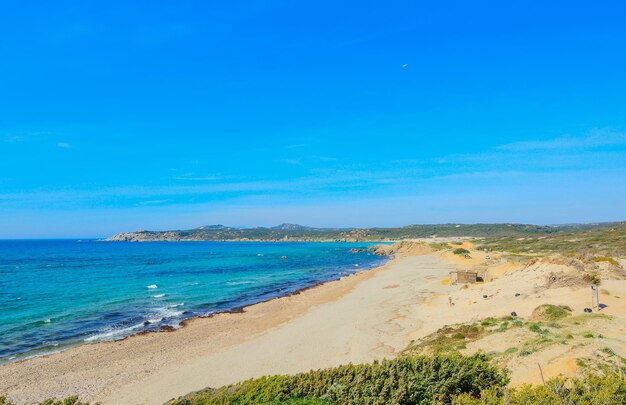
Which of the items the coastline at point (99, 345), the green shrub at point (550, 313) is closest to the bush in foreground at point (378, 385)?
the coastline at point (99, 345)

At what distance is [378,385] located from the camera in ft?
26.6

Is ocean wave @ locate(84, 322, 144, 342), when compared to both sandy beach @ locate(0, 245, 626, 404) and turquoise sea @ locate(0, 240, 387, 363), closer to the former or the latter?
turquoise sea @ locate(0, 240, 387, 363)

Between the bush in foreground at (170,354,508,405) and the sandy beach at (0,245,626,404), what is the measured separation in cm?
336

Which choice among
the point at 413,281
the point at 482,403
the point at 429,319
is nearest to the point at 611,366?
the point at 482,403

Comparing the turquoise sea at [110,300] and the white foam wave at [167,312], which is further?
the white foam wave at [167,312]

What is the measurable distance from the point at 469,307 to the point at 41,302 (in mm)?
38199

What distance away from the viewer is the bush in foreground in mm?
8008

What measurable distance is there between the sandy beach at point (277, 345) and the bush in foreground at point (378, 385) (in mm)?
3358

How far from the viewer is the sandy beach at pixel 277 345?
51.1 feet

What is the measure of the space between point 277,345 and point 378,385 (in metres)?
14.0

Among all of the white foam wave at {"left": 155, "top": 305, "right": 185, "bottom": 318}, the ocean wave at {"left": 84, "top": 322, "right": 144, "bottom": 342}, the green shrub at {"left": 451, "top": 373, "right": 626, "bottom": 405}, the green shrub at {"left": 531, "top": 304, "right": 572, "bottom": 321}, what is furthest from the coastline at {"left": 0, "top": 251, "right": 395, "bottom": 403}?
the green shrub at {"left": 531, "top": 304, "right": 572, "bottom": 321}

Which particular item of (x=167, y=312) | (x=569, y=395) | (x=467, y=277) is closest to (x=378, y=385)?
(x=569, y=395)

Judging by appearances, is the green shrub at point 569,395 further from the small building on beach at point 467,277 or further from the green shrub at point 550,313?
the small building on beach at point 467,277

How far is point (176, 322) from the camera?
1111 inches
